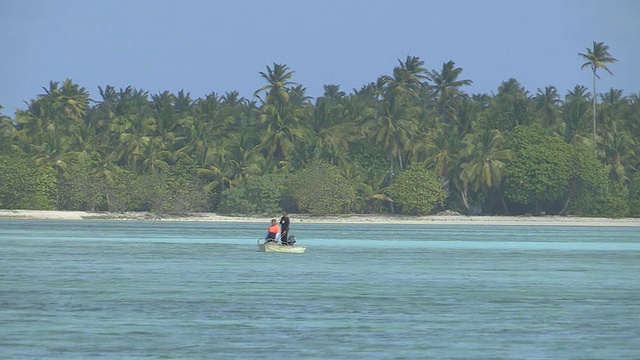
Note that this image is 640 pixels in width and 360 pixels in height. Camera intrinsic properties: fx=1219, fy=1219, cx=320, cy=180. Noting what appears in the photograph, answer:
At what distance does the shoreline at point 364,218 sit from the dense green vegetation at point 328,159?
87 centimetres

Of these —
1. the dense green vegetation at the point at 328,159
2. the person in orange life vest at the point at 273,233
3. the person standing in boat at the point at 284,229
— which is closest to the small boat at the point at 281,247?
the person in orange life vest at the point at 273,233

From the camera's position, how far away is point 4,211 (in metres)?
117

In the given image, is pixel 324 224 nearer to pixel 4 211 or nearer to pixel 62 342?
pixel 4 211

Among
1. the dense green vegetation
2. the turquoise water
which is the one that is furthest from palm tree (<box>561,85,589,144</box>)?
the turquoise water

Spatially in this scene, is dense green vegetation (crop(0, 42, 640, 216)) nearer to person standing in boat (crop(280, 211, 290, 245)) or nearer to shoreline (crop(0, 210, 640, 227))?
shoreline (crop(0, 210, 640, 227))

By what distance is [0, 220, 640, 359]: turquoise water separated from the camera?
21.9 metres

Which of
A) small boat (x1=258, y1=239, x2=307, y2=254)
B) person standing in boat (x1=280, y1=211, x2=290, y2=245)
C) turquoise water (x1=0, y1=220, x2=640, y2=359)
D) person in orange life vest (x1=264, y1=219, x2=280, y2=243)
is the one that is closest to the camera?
turquoise water (x1=0, y1=220, x2=640, y2=359)

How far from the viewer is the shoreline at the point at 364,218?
114m

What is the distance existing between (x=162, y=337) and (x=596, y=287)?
18.2 meters

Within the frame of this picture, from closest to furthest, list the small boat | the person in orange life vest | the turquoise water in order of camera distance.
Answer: the turquoise water, the person in orange life vest, the small boat

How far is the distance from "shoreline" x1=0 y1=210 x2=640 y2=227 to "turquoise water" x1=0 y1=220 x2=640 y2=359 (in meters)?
56.9

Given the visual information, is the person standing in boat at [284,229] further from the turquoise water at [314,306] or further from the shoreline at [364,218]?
the shoreline at [364,218]

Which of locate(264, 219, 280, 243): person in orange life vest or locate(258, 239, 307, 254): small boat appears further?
locate(258, 239, 307, 254): small boat

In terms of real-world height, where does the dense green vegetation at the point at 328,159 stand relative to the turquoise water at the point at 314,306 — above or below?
above
